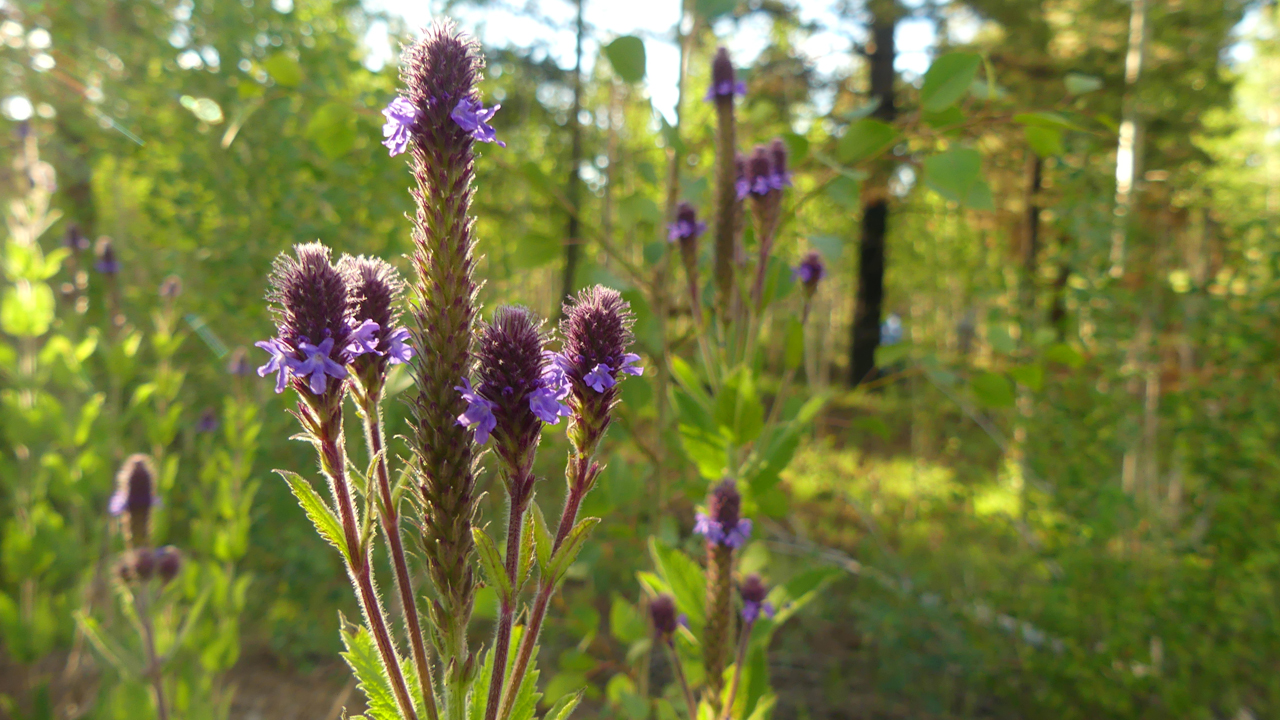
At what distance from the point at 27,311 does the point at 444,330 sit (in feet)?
10.8

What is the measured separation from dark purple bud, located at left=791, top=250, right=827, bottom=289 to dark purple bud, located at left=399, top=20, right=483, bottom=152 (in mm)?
1302

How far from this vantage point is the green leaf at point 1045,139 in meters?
1.57

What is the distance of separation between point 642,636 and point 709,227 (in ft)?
4.18

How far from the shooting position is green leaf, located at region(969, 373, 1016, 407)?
1717 mm

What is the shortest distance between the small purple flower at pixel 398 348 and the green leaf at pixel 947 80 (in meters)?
1.31

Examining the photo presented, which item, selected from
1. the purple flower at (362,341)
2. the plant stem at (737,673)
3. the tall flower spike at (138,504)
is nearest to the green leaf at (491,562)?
the purple flower at (362,341)

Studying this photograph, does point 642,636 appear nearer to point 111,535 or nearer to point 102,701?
point 102,701

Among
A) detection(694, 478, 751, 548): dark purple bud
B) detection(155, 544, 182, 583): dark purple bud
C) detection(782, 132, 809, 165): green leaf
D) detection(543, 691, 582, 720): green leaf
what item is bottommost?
detection(155, 544, 182, 583): dark purple bud

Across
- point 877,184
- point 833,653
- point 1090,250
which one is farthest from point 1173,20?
point 833,653

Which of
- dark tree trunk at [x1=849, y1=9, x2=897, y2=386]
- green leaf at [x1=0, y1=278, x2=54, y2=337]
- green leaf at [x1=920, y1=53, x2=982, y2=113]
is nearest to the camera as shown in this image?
green leaf at [x1=920, y1=53, x2=982, y2=113]

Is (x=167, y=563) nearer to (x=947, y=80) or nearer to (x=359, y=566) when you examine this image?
(x=359, y=566)

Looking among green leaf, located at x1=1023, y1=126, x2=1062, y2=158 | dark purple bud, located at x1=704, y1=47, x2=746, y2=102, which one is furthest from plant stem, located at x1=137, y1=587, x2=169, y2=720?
green leaf, located at x1=1023, y1=126, x2=1062, y2=158

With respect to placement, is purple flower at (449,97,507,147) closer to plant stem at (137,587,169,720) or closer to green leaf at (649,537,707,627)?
green leaf at (649,537,707,627)

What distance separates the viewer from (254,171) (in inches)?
158
